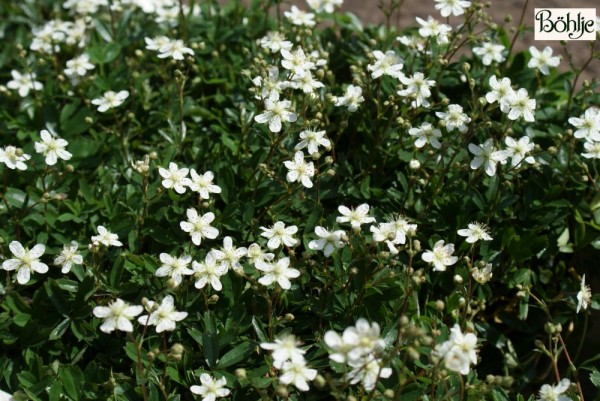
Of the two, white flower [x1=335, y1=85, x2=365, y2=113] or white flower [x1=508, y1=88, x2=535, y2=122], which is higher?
white flower [x1=508, y1=88, x2=535, y2=122]

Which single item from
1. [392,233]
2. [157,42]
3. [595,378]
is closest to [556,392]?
[595,378]

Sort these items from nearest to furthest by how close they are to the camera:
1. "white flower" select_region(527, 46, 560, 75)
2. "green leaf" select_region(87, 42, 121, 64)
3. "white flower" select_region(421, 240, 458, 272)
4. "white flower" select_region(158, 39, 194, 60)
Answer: "white flower" select_region(421, 240, 458, 272)
"white flower" select_region(158, 39, 194, 60)
"white flower" select_region(527, 46, 560, 75)
"green leaf" select_region(87, 42, 121, 64)

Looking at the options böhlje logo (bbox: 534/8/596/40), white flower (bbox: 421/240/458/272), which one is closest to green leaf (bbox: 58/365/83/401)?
white flower (bbox: 421/240/458/272)

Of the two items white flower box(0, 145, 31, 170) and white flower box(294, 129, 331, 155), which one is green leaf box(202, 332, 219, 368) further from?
white flower box(0, 145, 31, 170)

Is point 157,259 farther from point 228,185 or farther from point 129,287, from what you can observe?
point 228,185

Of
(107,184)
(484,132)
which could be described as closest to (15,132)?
(107,184)

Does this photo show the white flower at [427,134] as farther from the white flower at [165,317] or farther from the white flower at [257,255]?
the white flower at [165,317]
